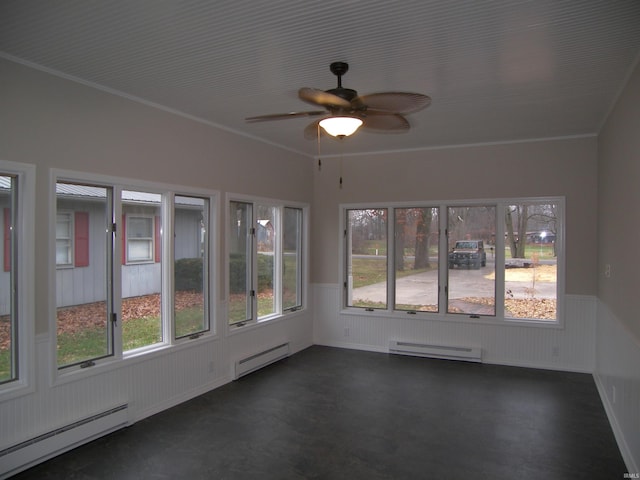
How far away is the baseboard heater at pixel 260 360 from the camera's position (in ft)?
16.4

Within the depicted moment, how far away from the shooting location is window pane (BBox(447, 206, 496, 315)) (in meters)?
5.75

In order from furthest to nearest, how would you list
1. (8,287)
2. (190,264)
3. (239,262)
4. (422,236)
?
(422,236)
(239,262)
(190,264)
(8,287)

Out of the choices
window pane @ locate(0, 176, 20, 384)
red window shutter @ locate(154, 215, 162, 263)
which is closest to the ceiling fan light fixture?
red window shutter @ locate(154, 215, 162, 263)

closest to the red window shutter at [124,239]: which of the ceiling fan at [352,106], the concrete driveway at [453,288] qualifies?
the ceiling fan at [352,106]

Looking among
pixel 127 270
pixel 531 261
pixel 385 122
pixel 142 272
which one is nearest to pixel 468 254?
pixel 531 261

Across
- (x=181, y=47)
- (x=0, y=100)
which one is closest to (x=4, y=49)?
(x=0, y=100)

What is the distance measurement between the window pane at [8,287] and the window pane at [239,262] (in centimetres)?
223

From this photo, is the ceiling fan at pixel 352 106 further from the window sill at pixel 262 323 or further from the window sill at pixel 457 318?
the window sill at pixel 457 318

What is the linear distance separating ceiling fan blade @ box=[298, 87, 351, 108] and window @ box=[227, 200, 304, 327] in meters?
2.57

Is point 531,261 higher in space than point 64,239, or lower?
lower

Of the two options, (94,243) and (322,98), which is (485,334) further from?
(94,243)

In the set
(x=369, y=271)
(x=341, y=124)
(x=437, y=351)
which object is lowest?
(x=437, y=351)

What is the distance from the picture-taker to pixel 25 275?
3045 millimetres

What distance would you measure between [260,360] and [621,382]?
368cm
